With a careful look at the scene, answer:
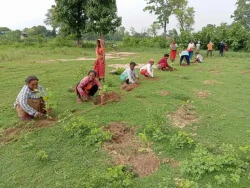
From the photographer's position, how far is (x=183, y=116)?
5.71m

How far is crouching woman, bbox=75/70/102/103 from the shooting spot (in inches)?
249

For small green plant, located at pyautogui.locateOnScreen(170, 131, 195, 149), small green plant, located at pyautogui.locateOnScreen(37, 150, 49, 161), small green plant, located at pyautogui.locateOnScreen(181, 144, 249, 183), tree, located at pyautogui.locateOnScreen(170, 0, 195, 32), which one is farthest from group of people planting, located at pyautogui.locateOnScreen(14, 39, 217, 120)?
tree, located at pyautogui.locateOnScreen(170, 0, 195, 32)

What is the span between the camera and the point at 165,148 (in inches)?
168

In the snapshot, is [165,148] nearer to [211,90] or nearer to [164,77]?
[211,90]

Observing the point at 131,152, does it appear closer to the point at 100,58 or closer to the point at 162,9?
the point at 100,58

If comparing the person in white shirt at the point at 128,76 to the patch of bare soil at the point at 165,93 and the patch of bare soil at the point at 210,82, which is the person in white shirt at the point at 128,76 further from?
the patch of bare soil at the point at 210,82

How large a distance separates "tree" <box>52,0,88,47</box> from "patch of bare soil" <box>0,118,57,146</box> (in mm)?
18892

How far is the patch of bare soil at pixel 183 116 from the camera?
5.32 meters

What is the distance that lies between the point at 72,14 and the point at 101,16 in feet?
9.73

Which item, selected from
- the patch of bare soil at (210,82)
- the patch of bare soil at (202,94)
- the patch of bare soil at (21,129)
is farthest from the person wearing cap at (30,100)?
the patch of bare soil at (210,82)

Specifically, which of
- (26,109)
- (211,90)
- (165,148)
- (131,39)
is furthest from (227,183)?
(131,39)

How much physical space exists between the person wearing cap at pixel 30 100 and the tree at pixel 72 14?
60.9ft

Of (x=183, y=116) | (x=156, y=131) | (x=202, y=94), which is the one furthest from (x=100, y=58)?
(x=156, y=131)

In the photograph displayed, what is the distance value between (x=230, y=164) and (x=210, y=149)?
1.82 feet
